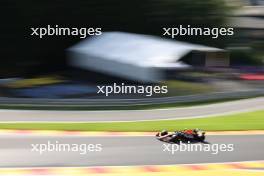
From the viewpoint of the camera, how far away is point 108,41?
23.1 m

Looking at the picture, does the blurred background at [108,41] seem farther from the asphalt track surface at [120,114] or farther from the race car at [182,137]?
the race car at [182,137]

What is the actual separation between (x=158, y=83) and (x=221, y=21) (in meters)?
8.51

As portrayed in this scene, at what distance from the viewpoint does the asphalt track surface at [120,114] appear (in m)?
12.6

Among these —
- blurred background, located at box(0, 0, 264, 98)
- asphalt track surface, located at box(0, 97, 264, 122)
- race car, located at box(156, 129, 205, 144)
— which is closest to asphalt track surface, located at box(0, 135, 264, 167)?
race car, located at box(156, 129, 205, 144)

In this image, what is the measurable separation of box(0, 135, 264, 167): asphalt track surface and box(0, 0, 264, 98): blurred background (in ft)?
36.1

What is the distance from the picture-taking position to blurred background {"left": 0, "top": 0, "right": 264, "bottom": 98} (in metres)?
22.1

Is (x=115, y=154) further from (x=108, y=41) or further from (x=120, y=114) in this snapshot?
(x=108, y=41)

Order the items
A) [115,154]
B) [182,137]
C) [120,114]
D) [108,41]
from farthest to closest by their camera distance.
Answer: [108,41], [120,114], [182,137], [115,154]

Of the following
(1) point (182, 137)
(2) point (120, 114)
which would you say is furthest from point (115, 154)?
(2) point (120, 114)

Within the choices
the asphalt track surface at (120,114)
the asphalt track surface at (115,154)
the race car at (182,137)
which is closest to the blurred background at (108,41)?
the asphalt track surface at (120,114)

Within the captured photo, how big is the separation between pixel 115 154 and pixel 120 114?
17.9ft

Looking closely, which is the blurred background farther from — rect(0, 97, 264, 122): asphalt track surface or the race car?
the race car

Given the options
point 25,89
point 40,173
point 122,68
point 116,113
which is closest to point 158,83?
point 122,68

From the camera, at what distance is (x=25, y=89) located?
1898cm
